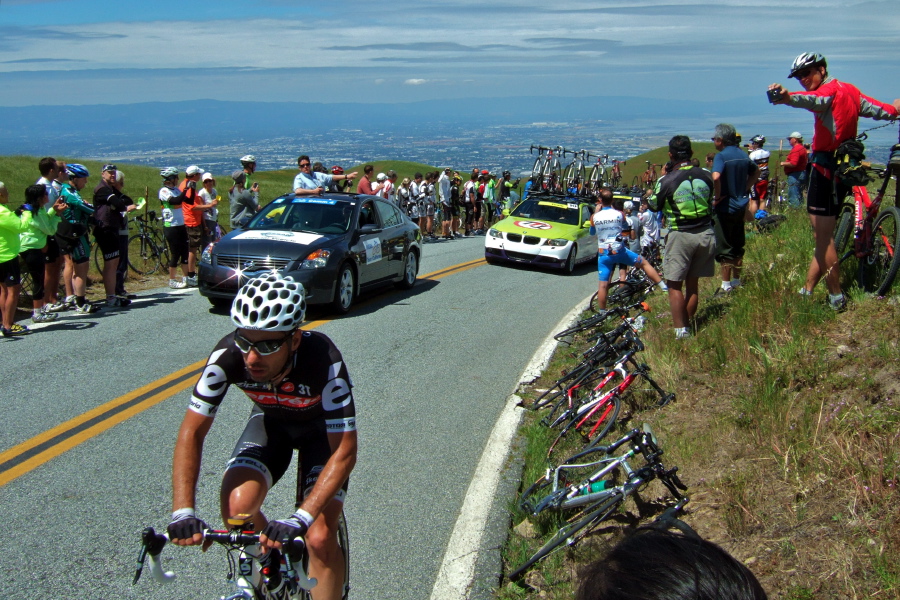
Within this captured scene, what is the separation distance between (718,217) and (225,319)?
22.0ft

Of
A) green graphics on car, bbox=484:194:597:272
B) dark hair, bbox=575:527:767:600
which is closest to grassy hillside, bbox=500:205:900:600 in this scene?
dark hair, bbox=575:527:767:600

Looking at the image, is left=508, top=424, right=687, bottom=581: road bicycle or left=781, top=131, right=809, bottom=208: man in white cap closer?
left=508, top=424, right=687, bottom=581: road bicycle

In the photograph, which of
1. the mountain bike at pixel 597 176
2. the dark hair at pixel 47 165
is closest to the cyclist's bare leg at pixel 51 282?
the dark hair at pixel 47 165

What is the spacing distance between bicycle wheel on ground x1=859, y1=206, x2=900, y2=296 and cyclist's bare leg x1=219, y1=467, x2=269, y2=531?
17.4 feet

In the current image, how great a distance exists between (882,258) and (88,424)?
275 inches

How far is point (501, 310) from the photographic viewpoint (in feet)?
42.2

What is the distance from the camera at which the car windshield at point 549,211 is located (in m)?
19.1

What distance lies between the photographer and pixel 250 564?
10.1ft

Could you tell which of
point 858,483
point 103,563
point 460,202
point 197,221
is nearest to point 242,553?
point 103,563

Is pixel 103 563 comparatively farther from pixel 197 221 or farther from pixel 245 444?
pixel 197 221

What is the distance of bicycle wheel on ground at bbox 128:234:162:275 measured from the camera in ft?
50.2

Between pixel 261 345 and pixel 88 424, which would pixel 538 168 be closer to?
pixel 88 424

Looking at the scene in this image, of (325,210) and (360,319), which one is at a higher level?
(325,210)

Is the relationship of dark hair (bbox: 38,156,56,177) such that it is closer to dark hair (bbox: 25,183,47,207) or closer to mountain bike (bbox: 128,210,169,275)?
dark hair (bbox: 25,183,47,207)
